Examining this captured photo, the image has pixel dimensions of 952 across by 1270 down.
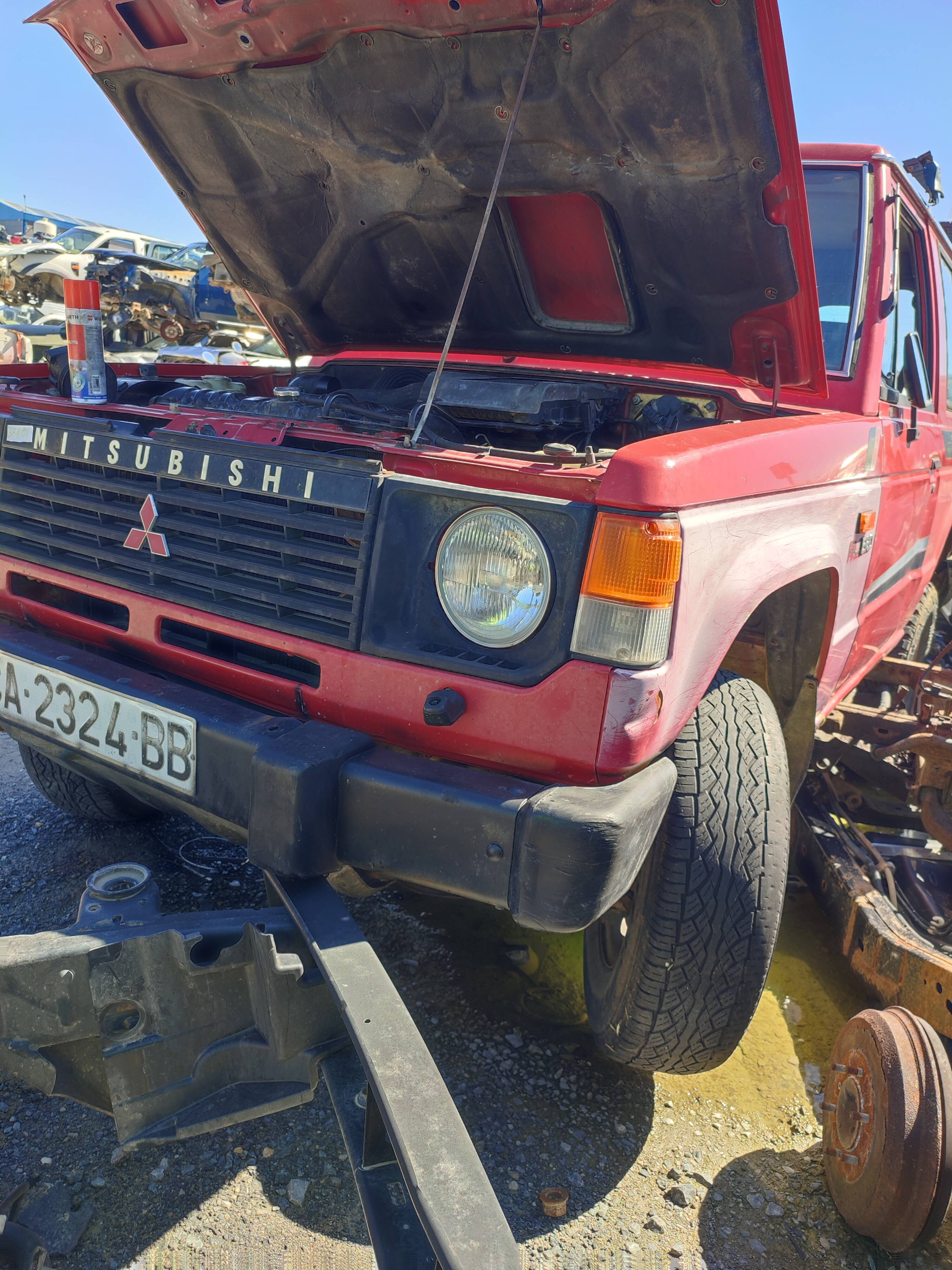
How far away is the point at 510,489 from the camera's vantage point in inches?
65.5

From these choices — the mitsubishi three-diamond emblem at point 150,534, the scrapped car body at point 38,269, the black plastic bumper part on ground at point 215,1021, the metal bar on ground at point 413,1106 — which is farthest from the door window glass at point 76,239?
the metal bar on ground at point 413,1106

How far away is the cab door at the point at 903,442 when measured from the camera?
9.04 feet

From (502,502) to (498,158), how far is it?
1289mm

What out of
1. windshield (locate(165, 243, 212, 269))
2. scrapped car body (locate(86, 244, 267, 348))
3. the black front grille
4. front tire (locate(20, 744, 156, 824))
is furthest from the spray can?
windshield (locate(165, 243, 212, 269))

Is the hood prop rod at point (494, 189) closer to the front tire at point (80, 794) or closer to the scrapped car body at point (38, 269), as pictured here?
the front tire at point (80, 794)

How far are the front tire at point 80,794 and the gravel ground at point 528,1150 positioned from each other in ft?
1.07

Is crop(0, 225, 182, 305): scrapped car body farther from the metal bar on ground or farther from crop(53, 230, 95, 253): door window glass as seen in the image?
the metal bar on ground

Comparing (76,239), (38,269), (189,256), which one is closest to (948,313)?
(38,269)

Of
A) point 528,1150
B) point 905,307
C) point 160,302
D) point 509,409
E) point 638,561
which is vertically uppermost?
point 160,302

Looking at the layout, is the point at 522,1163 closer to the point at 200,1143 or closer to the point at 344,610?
the point at 200,1143

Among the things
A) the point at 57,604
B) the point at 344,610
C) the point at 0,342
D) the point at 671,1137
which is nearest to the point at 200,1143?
the point at 671,1137

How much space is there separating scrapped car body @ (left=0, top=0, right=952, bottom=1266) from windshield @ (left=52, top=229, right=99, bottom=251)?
15026 mm

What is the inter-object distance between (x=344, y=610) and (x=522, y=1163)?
124 centimetres

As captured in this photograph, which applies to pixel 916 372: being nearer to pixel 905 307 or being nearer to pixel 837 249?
pixel 905 307
